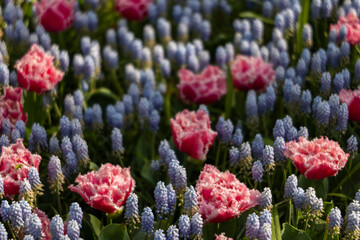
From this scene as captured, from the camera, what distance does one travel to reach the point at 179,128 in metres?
3.22

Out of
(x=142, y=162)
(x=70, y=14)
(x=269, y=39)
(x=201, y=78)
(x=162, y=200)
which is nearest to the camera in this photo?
(x=162, y=200)

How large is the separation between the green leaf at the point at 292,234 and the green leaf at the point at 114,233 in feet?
2.29

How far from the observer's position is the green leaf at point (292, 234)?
266 cm

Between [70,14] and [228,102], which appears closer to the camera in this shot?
[228,102]

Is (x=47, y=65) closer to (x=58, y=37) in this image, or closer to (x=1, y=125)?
(x=1, y=125)

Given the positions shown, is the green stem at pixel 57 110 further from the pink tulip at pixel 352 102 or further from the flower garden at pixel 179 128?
the pink tulip at pixel 352 102

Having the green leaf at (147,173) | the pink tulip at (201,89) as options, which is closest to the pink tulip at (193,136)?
the green leaf at (147,173)

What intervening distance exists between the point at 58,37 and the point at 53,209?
6.16 ft

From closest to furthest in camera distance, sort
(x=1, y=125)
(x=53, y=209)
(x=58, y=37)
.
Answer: (x=53, y=209) < (x=1, y=125) < (x=58, y=37)

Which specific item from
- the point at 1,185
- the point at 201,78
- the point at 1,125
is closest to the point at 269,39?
the point at 201,78

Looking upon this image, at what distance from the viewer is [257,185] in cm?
322

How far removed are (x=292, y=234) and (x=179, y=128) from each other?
861 millimetres

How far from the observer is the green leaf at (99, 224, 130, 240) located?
2.68 metres

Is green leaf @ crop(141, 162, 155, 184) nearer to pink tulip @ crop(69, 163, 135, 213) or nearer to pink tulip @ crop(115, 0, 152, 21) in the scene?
pink tulip @ crop(69, 163, 135, 213)
